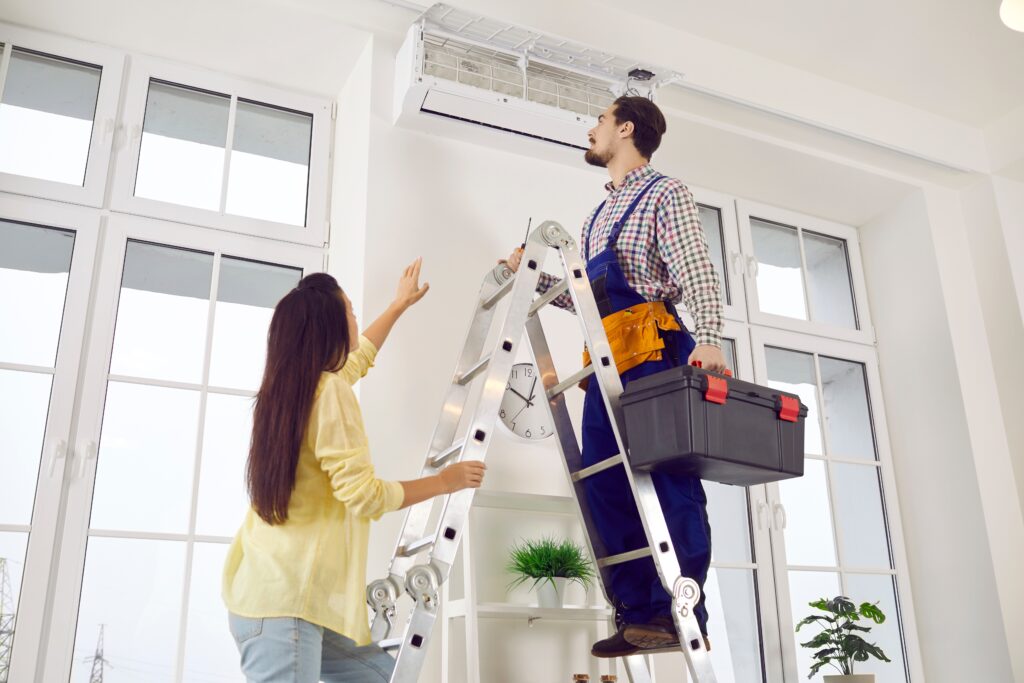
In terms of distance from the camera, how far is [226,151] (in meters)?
3.39

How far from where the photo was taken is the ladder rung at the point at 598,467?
2214mm

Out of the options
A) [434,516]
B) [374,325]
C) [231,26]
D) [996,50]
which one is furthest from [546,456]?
[996,50]

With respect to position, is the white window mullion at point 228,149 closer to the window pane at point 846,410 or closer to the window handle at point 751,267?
the window handle at point 751,267

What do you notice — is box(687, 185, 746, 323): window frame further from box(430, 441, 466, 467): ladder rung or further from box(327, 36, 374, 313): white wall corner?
box(430, 441, 466, 467): ladder rung

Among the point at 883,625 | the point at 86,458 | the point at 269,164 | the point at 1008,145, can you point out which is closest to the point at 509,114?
the point at 269,164

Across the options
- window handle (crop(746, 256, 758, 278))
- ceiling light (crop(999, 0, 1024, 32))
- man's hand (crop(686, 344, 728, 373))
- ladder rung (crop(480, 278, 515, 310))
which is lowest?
man's hand (crop(686, 344, 728, 373))

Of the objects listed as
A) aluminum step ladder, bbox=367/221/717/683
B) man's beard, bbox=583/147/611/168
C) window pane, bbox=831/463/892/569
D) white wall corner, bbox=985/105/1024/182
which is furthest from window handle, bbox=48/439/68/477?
white wall corner, bbox=985/105/1024/182

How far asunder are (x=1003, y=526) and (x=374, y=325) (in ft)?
9.86

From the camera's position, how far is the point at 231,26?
128 inches

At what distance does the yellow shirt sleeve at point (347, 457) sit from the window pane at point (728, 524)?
235 centimetres

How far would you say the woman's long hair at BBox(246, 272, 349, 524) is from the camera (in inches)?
69.7

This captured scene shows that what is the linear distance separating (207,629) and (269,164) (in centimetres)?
165

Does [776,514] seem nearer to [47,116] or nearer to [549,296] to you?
[549,296]

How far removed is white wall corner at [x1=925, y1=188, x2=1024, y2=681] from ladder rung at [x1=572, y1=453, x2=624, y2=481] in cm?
248
